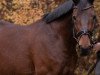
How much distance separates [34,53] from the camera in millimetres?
5566

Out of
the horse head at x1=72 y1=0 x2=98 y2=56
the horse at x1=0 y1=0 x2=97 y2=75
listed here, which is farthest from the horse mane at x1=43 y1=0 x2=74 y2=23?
the horse head at x1=72 y1=0 x2=98 y2=56

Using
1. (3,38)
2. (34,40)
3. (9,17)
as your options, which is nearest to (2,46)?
(3,38)

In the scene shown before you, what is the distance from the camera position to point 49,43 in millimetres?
5520

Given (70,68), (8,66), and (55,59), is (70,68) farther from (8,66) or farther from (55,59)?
(8,66)

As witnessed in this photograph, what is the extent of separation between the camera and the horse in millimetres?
5324

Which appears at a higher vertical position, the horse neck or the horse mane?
the horse mane

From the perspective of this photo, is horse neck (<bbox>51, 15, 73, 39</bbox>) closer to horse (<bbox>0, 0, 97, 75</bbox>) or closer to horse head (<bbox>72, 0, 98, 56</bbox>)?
horse (<bbox>0, 0, 97, 75</bbox>)

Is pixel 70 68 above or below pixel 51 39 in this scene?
below

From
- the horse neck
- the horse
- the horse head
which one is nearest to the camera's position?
the horse head

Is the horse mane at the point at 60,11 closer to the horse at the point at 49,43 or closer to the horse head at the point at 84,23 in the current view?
the horse at the point at 49,43

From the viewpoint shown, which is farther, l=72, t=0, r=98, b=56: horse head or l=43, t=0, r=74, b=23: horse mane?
l=43, t=0, r=74, b=23: horse mane

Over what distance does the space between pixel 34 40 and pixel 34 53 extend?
21cm

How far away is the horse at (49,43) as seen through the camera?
5.32m

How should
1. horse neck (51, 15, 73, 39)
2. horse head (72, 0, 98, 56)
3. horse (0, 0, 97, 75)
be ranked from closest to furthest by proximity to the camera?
horse head (72, 0, 98, 56) < horse (0, 0, 97, 75) < horse neck (51, 15, 73, 39)
